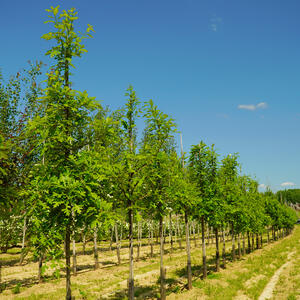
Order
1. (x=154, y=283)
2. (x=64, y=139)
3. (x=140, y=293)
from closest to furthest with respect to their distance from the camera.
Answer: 1. (x=64, y=139)
2. (x=140, y=293)
3. (x=154, y=283)

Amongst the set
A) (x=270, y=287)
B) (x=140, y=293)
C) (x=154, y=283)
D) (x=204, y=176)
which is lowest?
(x=270, y=287)

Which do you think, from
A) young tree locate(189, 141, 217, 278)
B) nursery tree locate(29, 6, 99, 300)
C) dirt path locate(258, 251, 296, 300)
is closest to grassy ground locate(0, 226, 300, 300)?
dirt path locate(258, 251, 296, 300)

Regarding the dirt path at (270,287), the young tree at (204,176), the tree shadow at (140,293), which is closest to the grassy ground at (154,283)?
the tree shadow at (140,293)

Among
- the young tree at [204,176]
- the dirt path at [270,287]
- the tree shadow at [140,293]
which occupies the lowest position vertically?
the dirt path at [270,287]

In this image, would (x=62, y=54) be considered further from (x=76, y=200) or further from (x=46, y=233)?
(x=46, y=233)

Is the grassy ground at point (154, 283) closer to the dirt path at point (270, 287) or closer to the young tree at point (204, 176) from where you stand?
the dirt path at point (270, 287)

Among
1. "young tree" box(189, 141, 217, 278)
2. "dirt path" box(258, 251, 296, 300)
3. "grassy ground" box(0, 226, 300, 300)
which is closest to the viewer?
"grassy ground" box(0, 226, 300, 300)

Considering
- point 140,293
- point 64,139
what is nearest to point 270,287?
point 140,293

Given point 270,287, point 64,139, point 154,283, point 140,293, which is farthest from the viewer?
point 154,283

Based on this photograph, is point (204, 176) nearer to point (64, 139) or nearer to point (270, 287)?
point (270, 287)

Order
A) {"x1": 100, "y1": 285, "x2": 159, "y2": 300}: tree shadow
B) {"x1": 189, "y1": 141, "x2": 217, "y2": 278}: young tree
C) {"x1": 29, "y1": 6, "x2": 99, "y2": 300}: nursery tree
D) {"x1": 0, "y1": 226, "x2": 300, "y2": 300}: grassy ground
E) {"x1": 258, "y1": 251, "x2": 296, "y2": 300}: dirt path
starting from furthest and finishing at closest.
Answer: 1. {"x1": 189, "y1": 141, "x2": 217, "y2": 278}: young tree
2. {"x1": 258, "y1": 251, "x2": 296, "y2": 300}: dirt path
3. {"x1": 0, "y1": 226, "x2": 300, "y2": 300}: grassy ground
4. {"x1": 100, "y1": 285, "x2": 159, "y2": 300}: tree shadow
5. {"x1": 29, "y1": 6, "x2": 99, "y2": 300}: nursery tree

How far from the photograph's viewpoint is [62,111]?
906 centimetres

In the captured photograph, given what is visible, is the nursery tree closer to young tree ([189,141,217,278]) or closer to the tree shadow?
the tree shadow

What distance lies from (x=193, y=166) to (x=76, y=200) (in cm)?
1390
